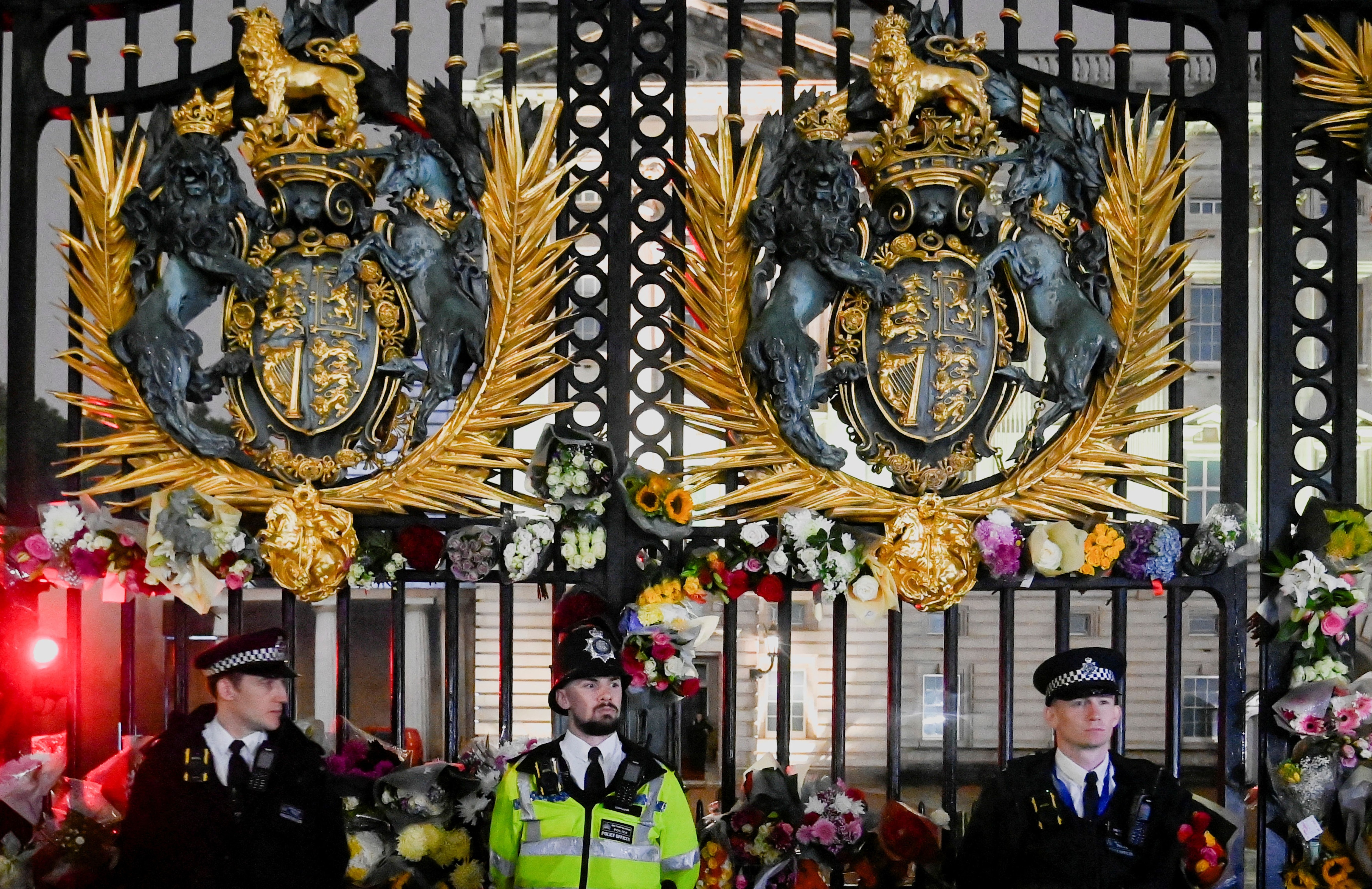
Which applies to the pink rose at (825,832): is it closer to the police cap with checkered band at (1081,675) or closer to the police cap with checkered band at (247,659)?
the police cap with checkered band at (1081,675)

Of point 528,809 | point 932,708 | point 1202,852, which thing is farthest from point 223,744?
point 932,708

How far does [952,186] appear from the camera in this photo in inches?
222

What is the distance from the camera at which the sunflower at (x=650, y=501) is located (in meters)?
5.45

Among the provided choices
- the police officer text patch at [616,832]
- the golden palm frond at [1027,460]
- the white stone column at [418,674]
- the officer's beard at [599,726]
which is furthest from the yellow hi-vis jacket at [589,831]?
the white stone column at [418,674]

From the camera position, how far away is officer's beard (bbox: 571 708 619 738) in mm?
4590

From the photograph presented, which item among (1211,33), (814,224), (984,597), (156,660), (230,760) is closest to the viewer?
(230,760)

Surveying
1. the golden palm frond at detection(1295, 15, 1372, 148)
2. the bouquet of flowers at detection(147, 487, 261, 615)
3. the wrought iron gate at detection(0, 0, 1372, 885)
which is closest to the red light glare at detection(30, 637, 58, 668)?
the wrought iron gate at detection(0, 0, 1372, 885)

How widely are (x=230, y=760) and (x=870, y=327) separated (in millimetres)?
3040

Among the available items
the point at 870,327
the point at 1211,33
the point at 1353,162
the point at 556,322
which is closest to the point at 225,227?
the point at 556,322

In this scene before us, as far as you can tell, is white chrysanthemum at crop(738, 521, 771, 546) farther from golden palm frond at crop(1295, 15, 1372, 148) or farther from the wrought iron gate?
golden palm frond at crop(1295, 15, 1372, 148)

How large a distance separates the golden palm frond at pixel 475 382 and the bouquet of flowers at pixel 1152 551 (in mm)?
2432

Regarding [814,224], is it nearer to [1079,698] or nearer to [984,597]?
[1079,698]

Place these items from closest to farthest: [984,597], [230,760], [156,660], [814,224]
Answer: [230,760], [814,224], [156,660], [984,597]

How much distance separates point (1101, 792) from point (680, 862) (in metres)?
1.50
